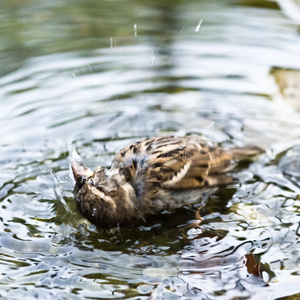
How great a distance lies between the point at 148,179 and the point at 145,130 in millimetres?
1337

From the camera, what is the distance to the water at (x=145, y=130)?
4.19m

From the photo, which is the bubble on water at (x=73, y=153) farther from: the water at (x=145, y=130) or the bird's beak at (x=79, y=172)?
the bird's beak at (x=79, y=172)

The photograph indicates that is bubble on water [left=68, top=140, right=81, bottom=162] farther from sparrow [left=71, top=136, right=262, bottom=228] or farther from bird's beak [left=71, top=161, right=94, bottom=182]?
bird's beak [left=71, top=161, right=94, bottom=182]

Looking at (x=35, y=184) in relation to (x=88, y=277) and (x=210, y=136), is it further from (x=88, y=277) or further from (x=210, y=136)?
(x=210, y=136)

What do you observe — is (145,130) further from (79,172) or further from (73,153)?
(79,172)

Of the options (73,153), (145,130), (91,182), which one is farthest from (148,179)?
(145,130)

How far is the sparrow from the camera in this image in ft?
15.5

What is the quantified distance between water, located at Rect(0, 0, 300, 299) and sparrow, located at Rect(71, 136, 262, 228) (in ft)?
0.44

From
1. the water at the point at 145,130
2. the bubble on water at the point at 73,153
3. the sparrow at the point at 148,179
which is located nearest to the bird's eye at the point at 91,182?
the sparrow at the point at 148,179

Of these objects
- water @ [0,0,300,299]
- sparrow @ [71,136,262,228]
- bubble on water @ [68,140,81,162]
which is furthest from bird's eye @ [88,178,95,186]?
bubble on water @ [68,140,81,162]

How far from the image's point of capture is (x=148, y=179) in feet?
16.4

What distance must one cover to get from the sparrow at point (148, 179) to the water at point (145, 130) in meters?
0.13

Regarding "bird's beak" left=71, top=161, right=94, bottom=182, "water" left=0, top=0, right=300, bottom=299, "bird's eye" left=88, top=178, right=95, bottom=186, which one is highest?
"bird's beak" left=71, top=161, right=94, bottom=182

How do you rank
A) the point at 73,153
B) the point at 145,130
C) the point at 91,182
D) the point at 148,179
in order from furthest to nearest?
the point at 145,130 → the point at 73,153 → the point at 148,179 → the point at 91,182
